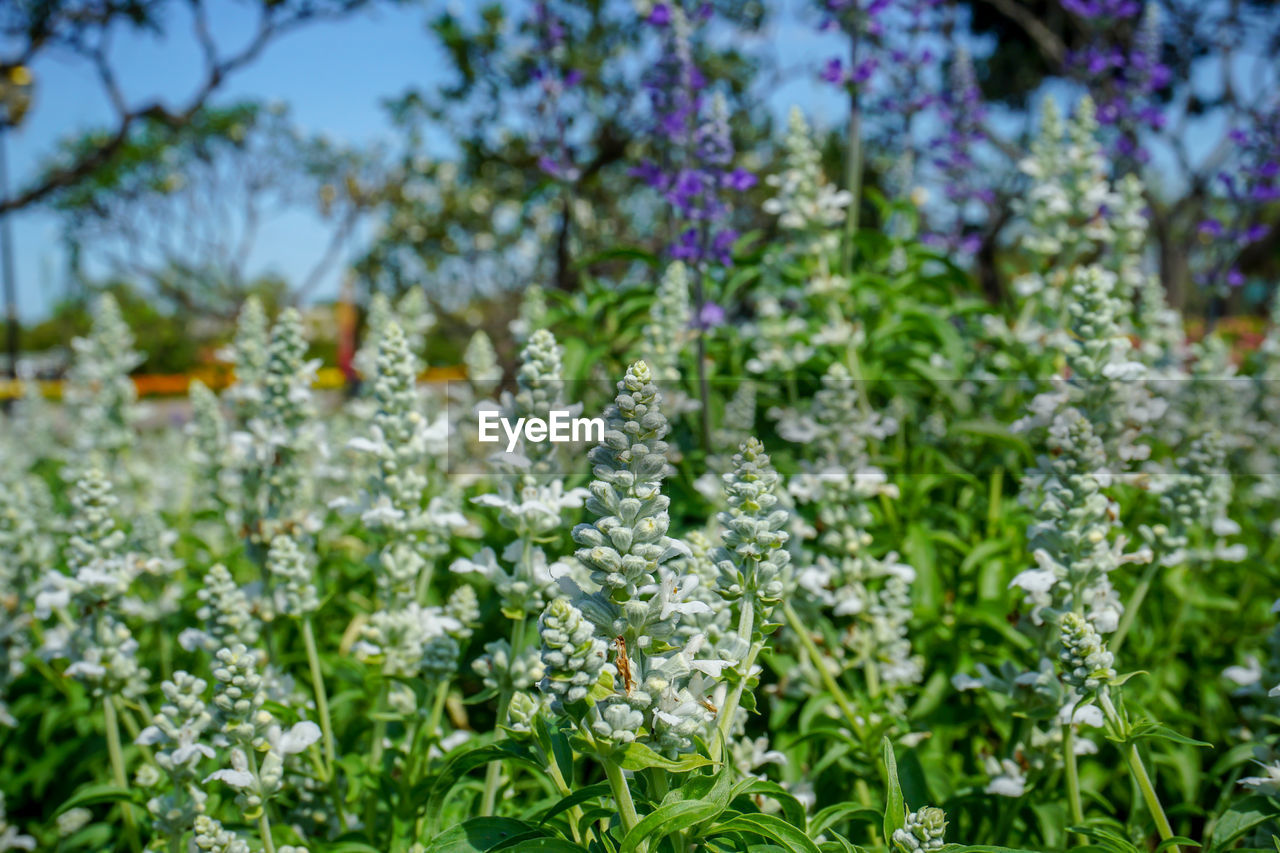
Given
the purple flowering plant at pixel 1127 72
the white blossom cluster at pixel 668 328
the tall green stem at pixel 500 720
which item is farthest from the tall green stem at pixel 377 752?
the purple flowering plant at pixel 1127 72

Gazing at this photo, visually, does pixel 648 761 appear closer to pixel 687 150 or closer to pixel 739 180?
pixel 739 180

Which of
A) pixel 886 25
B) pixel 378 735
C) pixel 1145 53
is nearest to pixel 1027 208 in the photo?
pixel 886 25

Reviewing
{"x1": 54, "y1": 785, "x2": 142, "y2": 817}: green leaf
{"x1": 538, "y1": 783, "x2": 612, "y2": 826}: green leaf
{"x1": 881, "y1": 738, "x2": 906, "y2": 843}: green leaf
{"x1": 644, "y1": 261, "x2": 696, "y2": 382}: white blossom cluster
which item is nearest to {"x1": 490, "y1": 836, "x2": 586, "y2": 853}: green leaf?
{"x1": 538, "y1": 783, "x2": 612, "y2": 826}: green leaf

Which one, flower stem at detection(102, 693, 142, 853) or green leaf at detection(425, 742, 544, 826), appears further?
flower stem at detection(102, 693, 142, 853)

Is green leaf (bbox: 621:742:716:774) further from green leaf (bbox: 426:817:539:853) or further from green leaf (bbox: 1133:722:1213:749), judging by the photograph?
green leaf (bbox: 1133:722:1213:749)

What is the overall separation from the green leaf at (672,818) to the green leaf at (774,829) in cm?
16

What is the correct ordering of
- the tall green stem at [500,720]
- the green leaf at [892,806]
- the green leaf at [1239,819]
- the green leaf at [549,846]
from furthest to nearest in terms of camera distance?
the tall green stem at [500,720], the green leaf at [1239,819], the green leaf at [892,806], the green leaf at [549,846]

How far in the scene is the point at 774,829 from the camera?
179 cm

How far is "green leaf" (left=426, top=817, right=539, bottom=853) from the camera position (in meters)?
1.83

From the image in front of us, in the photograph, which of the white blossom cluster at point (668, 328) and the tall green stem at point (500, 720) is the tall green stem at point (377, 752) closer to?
the tall green stem at point (500, 720)

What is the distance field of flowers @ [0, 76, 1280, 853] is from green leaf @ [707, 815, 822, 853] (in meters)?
0.01

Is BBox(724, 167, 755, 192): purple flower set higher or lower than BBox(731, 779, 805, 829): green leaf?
higher

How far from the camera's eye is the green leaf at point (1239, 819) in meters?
2.20

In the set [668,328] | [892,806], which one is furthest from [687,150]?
[892,806]
